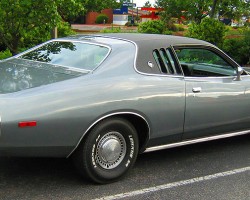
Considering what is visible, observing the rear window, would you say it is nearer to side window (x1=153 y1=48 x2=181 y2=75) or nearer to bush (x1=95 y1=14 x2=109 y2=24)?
side window (x1=153 y1=48 x2=181 y2=75)

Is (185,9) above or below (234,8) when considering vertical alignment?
below

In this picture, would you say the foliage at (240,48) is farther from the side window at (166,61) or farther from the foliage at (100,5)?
the foliage at (100,5)

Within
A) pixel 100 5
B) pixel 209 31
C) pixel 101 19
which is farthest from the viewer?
pixel 101 19

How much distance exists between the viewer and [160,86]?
4.22 meters

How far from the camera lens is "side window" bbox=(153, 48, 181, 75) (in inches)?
174

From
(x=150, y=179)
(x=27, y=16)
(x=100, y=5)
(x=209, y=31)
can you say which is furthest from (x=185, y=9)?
(x=100, y=5)

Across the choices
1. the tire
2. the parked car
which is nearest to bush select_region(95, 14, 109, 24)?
the parked car

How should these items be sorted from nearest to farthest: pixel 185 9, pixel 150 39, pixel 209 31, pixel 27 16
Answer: pixel 150 39
pixel 27 16
pixel 209 31
pixel 185 9

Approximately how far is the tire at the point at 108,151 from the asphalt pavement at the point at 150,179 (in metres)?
0.13

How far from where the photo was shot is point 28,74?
4.14 metres

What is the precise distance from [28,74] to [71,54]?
635mm

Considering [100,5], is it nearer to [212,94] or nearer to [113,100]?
[212,94]

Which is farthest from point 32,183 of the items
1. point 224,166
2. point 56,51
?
point 224,166

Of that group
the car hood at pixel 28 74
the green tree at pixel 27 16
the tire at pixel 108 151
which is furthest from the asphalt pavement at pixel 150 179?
the green tree at pixel 27 16
